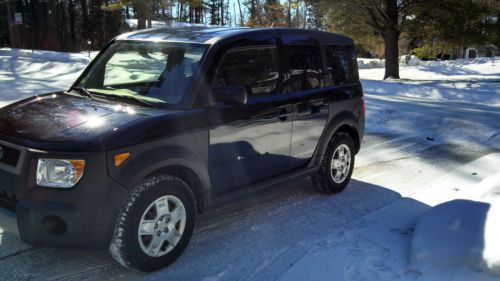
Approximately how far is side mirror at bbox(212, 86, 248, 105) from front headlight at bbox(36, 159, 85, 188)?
125 centimetres

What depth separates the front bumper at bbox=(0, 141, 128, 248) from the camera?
10.2ft

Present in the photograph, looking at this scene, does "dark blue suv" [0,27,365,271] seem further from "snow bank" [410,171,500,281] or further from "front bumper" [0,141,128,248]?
"snow bank" [410,171,500,281]

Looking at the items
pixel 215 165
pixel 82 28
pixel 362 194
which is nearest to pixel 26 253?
pixel 215 165

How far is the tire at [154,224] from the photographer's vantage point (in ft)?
11.0

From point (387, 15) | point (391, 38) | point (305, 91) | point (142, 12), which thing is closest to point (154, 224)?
point (305, 91)

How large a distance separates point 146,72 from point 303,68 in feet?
5.31

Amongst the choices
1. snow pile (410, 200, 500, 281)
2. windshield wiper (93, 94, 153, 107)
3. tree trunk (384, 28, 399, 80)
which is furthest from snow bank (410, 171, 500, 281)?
tree trunk (384, 28, 399, 80)

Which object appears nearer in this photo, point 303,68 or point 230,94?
point 230,94

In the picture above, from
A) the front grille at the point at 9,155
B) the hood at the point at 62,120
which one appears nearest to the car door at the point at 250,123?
the hood at the point at 62,120

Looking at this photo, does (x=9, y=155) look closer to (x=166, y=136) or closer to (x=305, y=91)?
(x=166, y=136)

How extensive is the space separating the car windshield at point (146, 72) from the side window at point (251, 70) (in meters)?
0.25

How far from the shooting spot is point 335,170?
18.2 feet

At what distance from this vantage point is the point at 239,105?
4.14 m

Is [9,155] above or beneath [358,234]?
above
